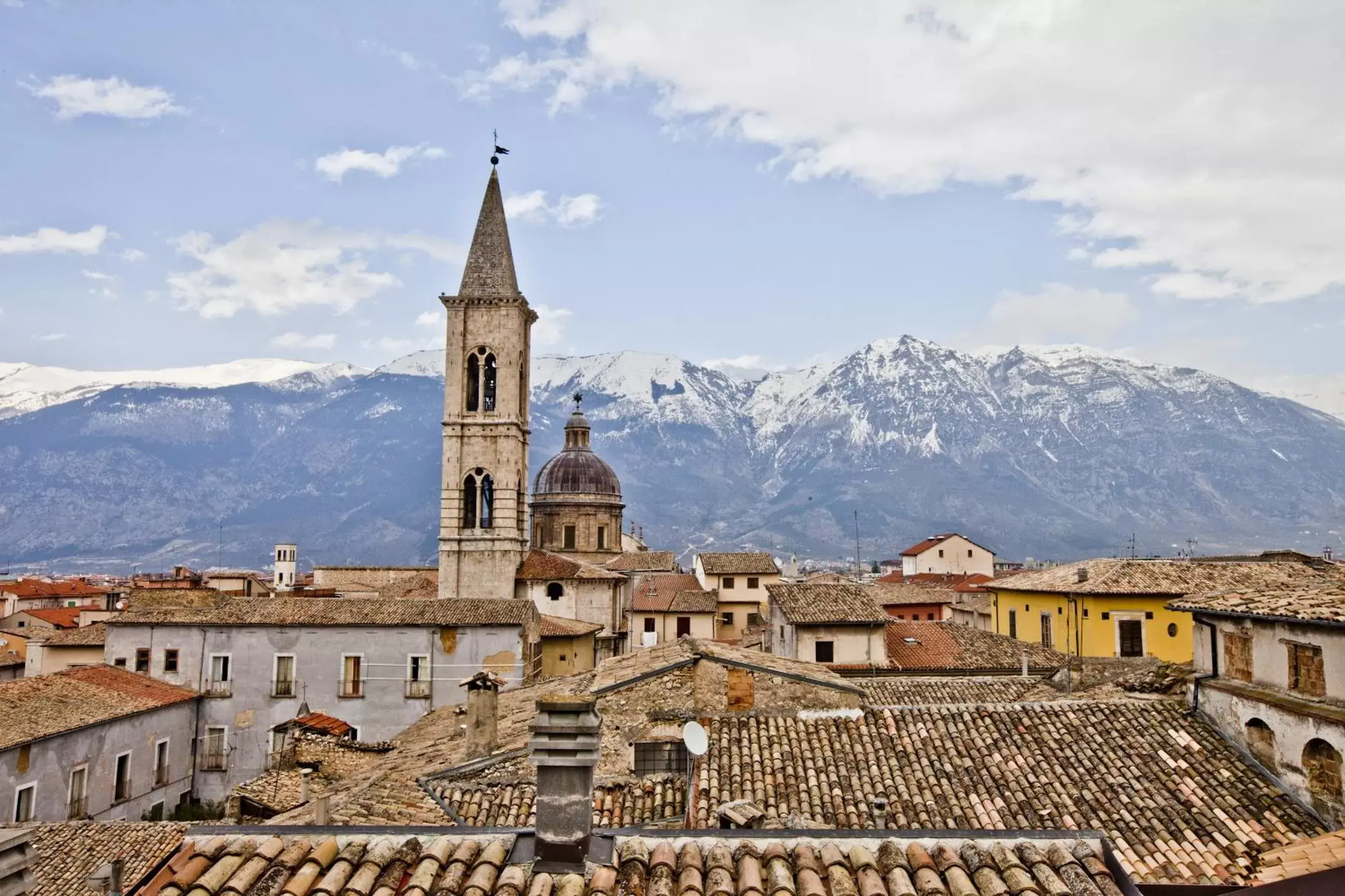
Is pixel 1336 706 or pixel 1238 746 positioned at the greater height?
pixel 1336 706

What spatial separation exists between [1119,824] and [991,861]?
785 centimetres

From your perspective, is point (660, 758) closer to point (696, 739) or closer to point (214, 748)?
point (696, 739)

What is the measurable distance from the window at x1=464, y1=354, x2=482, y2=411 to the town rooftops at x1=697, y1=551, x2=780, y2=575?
2086 centimetres

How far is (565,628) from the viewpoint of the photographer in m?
42.9

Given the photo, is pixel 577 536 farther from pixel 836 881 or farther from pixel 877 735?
pixel 836 881

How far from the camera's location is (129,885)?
45.6 feet

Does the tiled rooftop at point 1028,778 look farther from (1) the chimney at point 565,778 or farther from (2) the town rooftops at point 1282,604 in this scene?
(1) the chimney at point 565,778

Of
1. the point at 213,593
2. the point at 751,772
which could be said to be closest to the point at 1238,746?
the point at 751,772

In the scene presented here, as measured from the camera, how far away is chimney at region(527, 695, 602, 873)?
5738 millimetres

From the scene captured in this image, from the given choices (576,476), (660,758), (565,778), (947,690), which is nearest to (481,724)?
(660,758)

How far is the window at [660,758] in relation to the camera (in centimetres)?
1530

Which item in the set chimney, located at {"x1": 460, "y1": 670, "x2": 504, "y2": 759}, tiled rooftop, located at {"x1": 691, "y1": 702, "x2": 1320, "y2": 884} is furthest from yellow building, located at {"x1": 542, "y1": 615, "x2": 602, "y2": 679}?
tiled rooftop, located at {"x1": 691, "y1": 702, "x2": 1320, "y2": 884}

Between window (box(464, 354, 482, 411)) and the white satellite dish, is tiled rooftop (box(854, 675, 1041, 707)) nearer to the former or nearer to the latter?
the white satellite dish

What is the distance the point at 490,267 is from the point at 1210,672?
39844 millimetres
